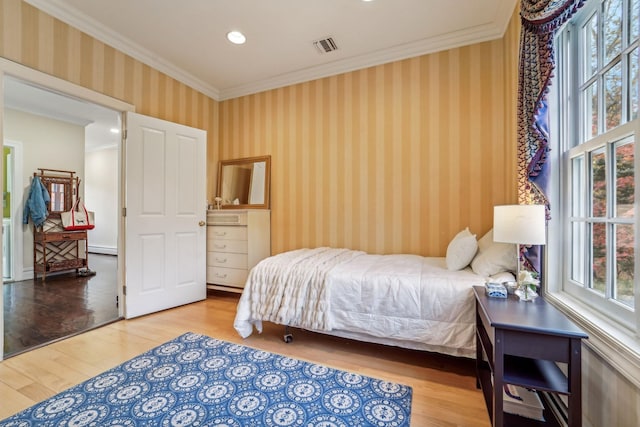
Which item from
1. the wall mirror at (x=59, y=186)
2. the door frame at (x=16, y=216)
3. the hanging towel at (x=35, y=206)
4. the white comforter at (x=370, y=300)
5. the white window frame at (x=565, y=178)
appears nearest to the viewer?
the white window frame at (x=565, y=178)

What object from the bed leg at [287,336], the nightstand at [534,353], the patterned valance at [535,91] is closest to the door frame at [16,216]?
the bed leg at [287,336]

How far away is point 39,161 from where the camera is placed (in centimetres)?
472

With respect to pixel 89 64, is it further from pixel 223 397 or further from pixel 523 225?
pixel 523 225

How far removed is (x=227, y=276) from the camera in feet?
11.4

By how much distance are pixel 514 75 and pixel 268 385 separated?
296cm

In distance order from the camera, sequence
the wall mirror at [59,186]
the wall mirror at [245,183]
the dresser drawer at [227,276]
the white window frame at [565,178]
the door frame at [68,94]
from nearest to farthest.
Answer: the white window frame at [565,178], the door frame at [68,94], the dresser drawer at [227,276], the wall mirror at [245,183], the wall mirror at [59,186]

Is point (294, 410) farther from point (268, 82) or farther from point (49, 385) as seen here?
point (268, 82)

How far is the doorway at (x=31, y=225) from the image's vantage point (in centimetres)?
267

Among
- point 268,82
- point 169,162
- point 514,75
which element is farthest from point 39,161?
point 514,75

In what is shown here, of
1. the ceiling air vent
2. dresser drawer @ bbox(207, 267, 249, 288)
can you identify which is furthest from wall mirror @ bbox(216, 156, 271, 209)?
the ceiling air vent

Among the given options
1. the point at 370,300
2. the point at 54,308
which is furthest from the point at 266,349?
the point at 54,308

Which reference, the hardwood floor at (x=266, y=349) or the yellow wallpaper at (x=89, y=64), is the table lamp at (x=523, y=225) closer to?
the hardwood floor at (x=266, y=349)

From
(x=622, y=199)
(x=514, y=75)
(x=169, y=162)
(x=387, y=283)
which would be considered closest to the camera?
(x=622, y=199)

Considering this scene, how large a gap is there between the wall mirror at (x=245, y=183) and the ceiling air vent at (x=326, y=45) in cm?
142
